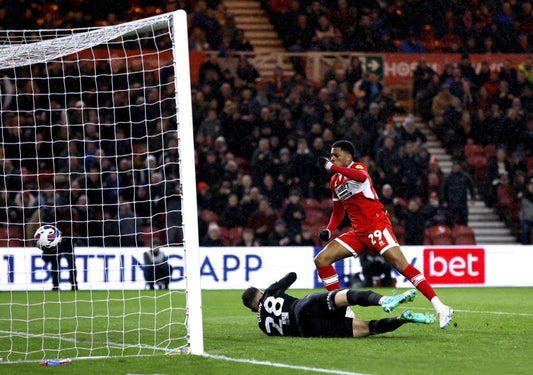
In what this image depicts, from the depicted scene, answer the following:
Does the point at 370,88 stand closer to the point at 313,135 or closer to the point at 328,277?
the point at 313,135

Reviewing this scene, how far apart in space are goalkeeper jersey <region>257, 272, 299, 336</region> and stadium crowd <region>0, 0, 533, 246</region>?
29.6 ft

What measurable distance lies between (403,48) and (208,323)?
50.1 feet

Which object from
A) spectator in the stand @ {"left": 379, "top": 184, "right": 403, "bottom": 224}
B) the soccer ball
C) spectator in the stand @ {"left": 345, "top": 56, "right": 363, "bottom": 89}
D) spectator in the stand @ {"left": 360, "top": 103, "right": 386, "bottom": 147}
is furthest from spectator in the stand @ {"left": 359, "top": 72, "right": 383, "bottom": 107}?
the soccer ball

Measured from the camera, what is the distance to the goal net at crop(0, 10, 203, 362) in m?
11.3

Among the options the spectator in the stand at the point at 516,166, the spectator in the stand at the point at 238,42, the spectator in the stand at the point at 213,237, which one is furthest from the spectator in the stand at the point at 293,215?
the spectator in the stand at the point at 516,166

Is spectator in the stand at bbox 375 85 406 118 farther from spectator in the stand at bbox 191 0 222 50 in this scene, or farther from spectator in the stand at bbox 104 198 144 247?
spectator in the stand at bbox 104 198 144 247

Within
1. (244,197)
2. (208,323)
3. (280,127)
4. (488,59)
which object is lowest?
(208,323)

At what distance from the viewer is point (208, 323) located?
11758 mm

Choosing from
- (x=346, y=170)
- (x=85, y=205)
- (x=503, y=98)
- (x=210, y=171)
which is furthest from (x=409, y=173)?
(x=346, y=170)

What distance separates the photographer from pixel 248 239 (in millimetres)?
19797

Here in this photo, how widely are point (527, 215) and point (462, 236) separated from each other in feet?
5.96

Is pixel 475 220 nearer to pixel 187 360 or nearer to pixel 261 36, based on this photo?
pixel 261 36

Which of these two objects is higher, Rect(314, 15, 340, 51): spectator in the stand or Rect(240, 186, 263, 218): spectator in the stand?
Rect(314, 15, 340, 51): spectator in the stand

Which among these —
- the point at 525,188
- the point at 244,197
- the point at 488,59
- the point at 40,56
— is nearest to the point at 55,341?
the point at 40,56
